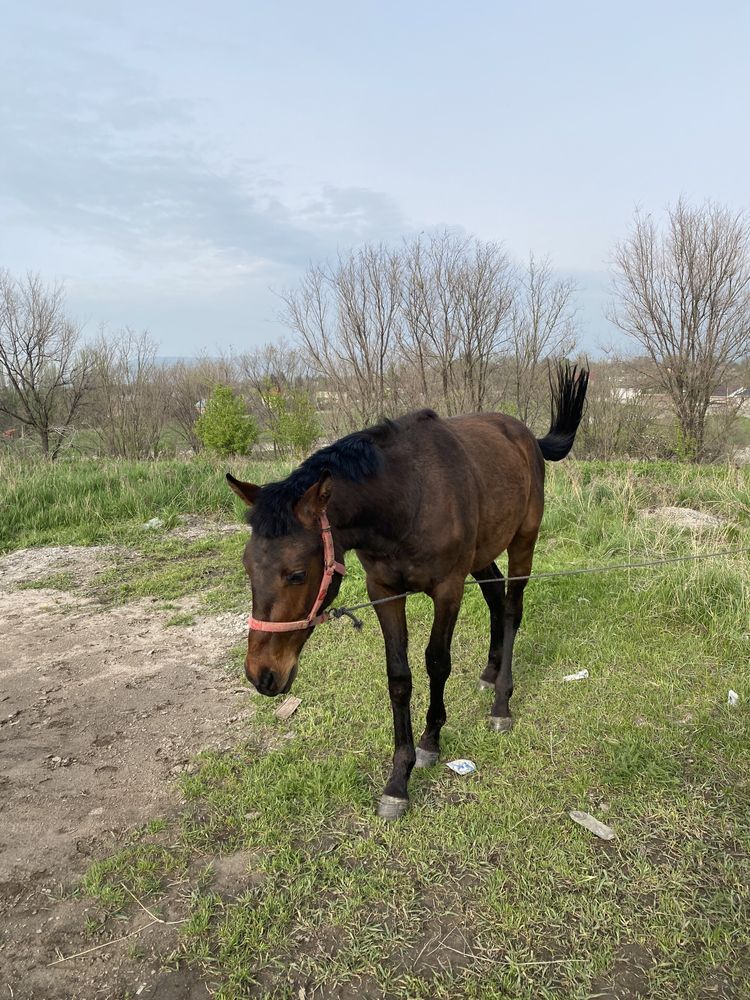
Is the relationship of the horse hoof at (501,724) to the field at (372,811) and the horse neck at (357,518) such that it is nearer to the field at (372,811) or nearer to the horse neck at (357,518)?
the field at (372,811)

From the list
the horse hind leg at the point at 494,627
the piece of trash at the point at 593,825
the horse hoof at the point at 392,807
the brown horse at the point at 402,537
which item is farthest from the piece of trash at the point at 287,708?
the piece of trash at the point at 593,825

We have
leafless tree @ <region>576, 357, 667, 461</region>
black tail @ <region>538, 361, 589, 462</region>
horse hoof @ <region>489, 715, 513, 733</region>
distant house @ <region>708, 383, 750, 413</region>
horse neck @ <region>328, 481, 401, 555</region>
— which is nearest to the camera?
horse neck @ <region>328, 481, 401, 555</region>

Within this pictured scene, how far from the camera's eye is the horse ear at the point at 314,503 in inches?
81.5

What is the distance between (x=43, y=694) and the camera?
3863mm

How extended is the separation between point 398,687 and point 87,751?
192 cm

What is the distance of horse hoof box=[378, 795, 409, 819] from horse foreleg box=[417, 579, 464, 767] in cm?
36

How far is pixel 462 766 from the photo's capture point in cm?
293

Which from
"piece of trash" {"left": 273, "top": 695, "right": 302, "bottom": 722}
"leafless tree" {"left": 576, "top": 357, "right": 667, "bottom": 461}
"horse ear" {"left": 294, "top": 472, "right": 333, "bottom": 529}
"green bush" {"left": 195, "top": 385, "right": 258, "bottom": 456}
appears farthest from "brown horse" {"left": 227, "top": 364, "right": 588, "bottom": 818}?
"green bush" {"left": 195, "top": 385, "right": 258, "bottom": 456}

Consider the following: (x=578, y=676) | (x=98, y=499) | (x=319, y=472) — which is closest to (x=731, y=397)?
(x=578, y=676)

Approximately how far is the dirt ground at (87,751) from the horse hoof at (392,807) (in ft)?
3.01

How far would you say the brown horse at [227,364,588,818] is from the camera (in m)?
2.11

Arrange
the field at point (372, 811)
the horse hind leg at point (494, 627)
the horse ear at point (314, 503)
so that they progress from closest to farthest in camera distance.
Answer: the field at point (372, 811) < the horse ear at point (314, 503) < the horse hind leg at point (494, 627)

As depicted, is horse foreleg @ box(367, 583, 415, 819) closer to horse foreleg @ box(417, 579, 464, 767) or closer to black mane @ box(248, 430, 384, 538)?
horse foreleg @ box(417, 579, 464, 767)

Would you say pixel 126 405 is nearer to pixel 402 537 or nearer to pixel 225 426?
pixel 225 426
